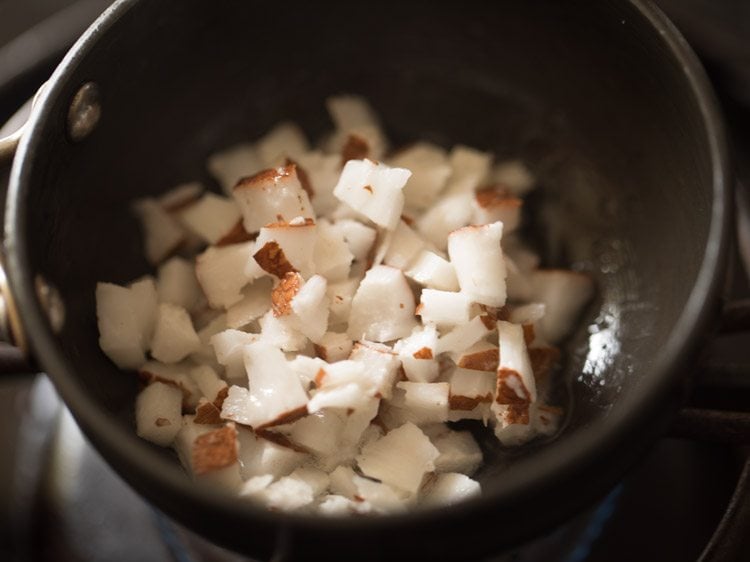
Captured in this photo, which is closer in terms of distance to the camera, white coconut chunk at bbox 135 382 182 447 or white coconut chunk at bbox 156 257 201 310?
white coconut chunk at bbox 135 382 182 447

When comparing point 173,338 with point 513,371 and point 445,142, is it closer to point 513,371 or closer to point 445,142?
point 513,371

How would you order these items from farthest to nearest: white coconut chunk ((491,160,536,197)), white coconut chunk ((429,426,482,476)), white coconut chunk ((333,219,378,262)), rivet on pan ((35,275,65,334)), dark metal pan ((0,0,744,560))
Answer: white coconut chunk ((491,160,536,197)), white coconut chunk ((333,219,378,262)), white coconut chunk ((429,426,482,476)), rivet on pan ((35,275,65,334)), dark metal pan ((0,0,744,560))

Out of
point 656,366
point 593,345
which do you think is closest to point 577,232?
point 593,345

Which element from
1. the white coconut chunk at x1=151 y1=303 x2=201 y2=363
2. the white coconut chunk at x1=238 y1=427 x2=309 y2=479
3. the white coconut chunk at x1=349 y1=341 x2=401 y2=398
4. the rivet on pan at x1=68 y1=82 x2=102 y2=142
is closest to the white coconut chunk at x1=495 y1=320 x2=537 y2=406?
the white coconut chunk at x1=349 y1=341 x2=401 y2=398

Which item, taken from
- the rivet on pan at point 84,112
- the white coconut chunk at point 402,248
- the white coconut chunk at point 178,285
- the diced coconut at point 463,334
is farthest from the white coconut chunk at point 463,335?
the rivet on pan at point 84,112

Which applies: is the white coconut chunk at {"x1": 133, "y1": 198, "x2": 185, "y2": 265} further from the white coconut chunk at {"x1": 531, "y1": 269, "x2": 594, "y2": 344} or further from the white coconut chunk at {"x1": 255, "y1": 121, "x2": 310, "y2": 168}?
the white coconut chunk at {"x1": 531, "y1": 269, "x2": 594, "y2": 344}

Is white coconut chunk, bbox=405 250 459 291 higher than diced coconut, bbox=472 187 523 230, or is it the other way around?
diced coconut, bbox=472 187 523 230

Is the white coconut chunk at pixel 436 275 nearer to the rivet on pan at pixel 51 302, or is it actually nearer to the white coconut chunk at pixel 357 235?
the white coconut chunk at pixel 357 235
